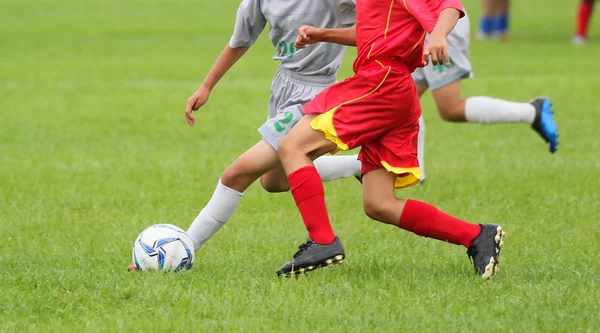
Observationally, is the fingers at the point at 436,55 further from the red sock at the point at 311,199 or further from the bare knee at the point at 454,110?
the bare knee at the point at 454,110

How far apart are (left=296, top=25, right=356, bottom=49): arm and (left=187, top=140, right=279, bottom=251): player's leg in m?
0.50

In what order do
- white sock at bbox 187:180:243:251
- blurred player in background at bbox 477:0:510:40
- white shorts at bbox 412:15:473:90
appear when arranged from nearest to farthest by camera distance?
white sock at bbox 187:180:243:251 → white shorts at bbox 412:15:473:90 → blurred player in background at bbox 477:0:510:40

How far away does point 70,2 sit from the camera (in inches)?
1070

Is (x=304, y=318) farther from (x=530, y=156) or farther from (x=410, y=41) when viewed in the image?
(x=530, y=156)

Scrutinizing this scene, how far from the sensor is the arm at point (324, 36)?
183 inches

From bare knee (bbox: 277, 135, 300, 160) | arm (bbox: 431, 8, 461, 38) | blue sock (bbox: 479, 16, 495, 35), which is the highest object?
arm (bbox: 431, 8, 461, 38)

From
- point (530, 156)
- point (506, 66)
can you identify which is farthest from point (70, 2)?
point (530, 156)

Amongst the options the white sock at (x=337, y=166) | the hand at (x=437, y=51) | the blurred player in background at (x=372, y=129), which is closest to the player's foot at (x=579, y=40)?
the white sock at (x=337, y=166)

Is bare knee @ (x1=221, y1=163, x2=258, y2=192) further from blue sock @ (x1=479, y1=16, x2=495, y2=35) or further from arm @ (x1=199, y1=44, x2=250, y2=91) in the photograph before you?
blue sock @ (x1=479, y1=16, x2=495, y2=35)

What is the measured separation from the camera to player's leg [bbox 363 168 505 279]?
4.80 metres

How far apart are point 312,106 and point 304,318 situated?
3.40 feet

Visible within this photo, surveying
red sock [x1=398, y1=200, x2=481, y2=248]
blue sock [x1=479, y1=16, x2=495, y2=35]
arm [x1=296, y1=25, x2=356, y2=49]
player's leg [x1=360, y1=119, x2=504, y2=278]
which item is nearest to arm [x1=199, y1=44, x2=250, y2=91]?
arm [x1=296, y1=25, x2=356, y2=49]

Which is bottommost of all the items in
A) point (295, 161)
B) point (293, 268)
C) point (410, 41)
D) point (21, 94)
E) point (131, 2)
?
point (131, 2)

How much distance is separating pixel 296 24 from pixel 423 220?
108 centimetres
